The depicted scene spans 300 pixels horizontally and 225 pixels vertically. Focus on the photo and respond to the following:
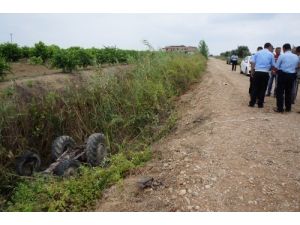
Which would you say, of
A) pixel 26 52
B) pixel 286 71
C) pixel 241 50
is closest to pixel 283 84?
pixel 286 71

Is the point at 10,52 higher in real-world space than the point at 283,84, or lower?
higher

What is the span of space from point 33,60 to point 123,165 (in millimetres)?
19730

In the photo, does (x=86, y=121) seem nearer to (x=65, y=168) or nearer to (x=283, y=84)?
(x=65, y=168)

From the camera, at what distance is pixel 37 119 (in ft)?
24.9

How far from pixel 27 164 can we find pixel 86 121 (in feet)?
6.34

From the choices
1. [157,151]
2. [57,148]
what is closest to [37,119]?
[57,148]

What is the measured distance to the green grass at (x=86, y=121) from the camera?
5336 millimetres

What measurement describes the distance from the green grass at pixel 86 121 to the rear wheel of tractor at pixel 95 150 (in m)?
0.35

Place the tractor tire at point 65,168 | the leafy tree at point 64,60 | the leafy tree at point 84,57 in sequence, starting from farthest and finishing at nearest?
the leafy tree at point 84,57 < the leafy tree at point 64,60 < the tractor tire at point 65,168

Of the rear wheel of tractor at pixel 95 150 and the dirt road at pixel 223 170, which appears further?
the rear wheel of tractor at pixel 95 150

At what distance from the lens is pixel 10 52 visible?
23406 mm

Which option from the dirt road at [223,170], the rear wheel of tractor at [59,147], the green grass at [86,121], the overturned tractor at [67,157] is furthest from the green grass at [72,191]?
the rear wheel of tractor at [59,147]

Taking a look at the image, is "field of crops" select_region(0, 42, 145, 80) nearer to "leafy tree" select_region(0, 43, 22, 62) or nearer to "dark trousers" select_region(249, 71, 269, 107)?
"leafy tree" select_region(0, 43, 22, 62)

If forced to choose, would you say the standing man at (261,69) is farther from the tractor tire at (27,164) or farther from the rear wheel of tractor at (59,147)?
the tractor tire at (27,164)
